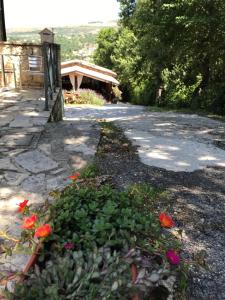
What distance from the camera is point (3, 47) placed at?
9.68 metres

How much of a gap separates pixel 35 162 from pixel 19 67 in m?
6.57

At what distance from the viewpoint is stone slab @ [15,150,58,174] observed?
405 cm

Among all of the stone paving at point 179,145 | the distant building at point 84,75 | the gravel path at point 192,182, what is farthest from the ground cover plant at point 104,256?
the distant building at point 84,75

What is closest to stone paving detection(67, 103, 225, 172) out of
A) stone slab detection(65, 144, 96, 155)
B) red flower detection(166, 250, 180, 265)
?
stone slab detection(65, 144, 96, 155)

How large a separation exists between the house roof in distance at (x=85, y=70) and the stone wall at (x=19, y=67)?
1855 cm

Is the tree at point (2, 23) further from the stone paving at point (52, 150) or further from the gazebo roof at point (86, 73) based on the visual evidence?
the gazebo roof at point (86, 73)

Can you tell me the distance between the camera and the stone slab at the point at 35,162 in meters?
4.05

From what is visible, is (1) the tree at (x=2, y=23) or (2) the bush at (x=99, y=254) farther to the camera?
(1) the tree at (x=2, y=23)

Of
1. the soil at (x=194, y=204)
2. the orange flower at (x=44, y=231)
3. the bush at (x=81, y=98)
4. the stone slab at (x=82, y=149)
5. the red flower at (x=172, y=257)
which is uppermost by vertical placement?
the orange flower at (x=44, y=231)

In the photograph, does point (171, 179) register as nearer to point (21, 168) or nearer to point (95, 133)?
point (21, 168)

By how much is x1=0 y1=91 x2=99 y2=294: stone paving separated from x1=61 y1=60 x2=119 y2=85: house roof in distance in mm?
22049

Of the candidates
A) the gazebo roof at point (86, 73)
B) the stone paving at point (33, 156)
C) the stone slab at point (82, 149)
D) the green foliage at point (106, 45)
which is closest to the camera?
the stone paving at point (33, 156)

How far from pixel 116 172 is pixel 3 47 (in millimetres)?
7340

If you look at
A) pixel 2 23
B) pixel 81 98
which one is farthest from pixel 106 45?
pixel 2 23
